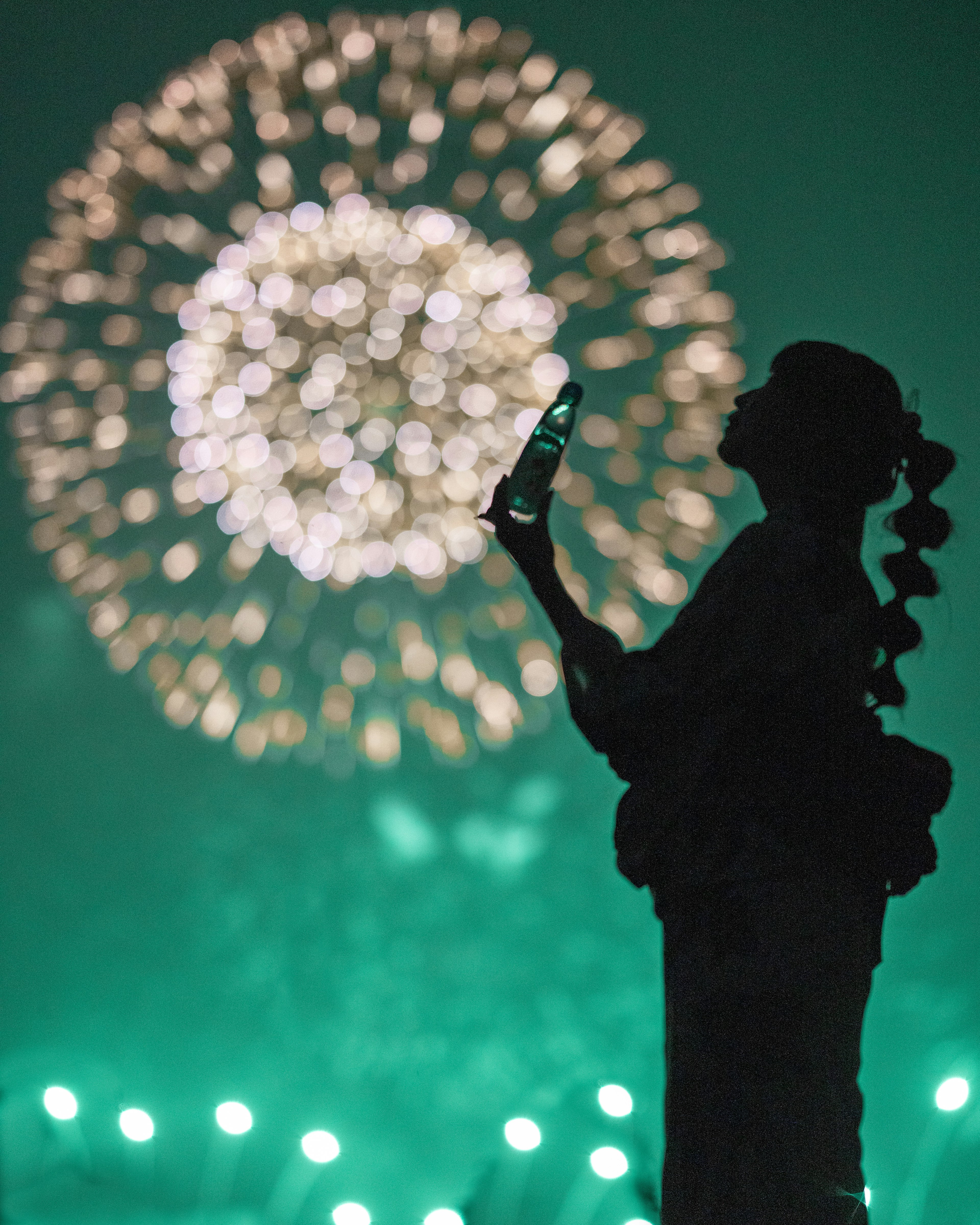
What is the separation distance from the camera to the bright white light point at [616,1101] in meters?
3.36

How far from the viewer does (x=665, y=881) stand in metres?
1.01

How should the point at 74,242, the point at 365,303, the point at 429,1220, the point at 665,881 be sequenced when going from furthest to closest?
the point at 429,1220 < the point at 74,242 < the point at 365,303 < the point at 665,881

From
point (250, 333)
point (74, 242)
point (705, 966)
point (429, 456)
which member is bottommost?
point (705, 966)

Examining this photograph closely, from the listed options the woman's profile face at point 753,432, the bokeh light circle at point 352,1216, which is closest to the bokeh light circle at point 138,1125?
the bokeh light circle at point 352,1216

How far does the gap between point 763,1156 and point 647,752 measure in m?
0.38

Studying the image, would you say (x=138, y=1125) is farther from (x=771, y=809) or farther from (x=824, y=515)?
(x=824, y=515)

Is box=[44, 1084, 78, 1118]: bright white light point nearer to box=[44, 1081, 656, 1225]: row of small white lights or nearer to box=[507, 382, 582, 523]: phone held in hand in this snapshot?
box=[44, 1081, 656, 1225]: row of small white lights

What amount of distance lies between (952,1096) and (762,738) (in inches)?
119

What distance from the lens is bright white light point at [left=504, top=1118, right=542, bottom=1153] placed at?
11.0 ft

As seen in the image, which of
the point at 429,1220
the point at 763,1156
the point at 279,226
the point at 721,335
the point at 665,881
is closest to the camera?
the point at 763,1156

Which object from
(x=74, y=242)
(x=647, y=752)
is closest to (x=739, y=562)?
(x=647, y=752)

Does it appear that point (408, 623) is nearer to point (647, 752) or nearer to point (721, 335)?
point (721, 335)

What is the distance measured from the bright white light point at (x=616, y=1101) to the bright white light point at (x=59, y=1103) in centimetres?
184

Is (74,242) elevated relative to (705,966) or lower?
elevated
